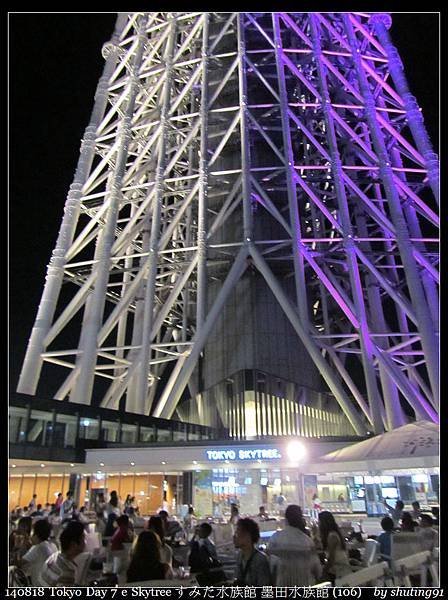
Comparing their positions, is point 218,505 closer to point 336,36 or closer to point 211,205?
point 211,205

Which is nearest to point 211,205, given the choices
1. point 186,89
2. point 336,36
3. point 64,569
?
point 186,89

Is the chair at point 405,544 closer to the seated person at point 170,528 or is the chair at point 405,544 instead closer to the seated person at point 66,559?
the seated person at point 170,528

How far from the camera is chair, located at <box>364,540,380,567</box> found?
8.70m

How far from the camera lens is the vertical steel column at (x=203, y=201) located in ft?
106

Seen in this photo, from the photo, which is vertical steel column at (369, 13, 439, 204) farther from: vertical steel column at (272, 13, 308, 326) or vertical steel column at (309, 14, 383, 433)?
vertical steel column at (272, 13, 308, 326)

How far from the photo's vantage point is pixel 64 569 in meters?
5.66

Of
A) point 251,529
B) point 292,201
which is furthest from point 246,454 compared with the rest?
point 292,201

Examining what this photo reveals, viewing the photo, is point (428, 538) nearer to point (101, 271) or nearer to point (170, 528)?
point (170, 528)

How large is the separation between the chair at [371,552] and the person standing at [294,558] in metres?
3.74

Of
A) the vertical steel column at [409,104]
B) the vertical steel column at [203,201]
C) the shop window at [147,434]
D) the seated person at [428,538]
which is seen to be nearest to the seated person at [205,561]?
the seated person at [428,538]

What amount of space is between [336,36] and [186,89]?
13.7 m

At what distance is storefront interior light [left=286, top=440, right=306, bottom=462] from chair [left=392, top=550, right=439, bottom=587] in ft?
41.4

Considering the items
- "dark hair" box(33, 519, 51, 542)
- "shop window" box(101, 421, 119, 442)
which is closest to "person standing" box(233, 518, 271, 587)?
"dark hair" box(33, 519, 51, 542)

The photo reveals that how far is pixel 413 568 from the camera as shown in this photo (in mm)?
7758
